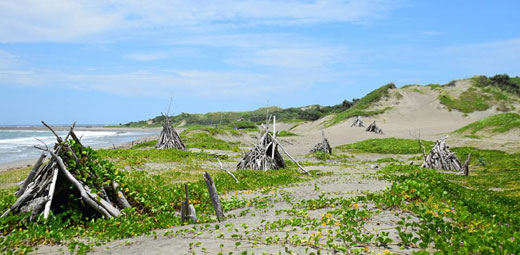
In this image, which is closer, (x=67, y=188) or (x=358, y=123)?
(x=67, y=188)

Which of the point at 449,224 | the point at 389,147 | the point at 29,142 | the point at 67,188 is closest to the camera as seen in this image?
the point at 449,224

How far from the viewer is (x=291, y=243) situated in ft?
20.6

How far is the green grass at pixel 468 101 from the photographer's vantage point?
211 ft

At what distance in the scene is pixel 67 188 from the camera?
9.26m

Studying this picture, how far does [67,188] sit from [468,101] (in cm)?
7056

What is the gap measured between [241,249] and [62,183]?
17.2ft

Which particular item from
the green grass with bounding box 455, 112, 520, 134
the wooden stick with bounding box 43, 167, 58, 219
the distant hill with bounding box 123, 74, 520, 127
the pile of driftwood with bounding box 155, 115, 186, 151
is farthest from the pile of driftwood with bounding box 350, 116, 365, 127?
the wooden stick with bounding box 43, 167, 58, 219

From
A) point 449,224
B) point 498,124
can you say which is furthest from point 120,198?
point 498,124

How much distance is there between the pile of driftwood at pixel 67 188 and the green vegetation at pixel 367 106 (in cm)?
5804

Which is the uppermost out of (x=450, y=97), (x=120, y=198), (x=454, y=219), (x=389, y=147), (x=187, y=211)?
(x=450, y=97)

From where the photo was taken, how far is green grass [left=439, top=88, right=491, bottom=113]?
Answer: 64.4 m

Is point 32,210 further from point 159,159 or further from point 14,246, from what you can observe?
point 159,159

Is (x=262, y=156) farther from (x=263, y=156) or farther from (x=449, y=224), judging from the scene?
(x=449, y=224)

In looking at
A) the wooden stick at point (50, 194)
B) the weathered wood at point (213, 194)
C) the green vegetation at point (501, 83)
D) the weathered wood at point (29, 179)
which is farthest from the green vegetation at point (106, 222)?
the green vegetation at point (501, 83)
